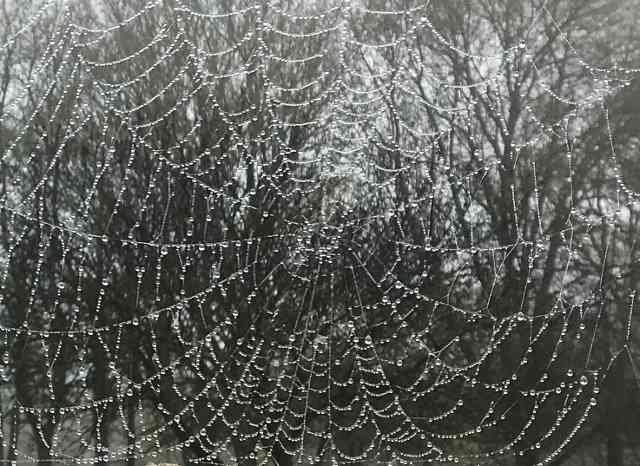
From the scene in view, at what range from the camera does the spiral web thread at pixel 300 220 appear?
32.9ft

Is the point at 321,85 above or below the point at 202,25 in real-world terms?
below

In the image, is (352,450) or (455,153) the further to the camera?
(352,450)

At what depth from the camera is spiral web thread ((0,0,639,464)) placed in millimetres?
10039

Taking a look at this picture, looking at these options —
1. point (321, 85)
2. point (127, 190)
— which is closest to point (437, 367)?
point (321, 85)

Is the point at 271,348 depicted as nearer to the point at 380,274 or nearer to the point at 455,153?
the point at 380,274

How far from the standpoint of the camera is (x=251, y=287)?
10.5 meters

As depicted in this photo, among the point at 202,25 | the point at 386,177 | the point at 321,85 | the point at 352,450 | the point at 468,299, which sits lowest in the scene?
the point at 352,450

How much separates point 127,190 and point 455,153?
4127 millimetres

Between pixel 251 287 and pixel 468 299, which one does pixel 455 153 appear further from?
pixel 251 287

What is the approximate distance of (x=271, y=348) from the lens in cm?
968

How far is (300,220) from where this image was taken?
32.0ft

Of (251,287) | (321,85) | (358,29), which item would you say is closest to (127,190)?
(251,287)

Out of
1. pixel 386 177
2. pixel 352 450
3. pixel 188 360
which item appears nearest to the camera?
pixel 386 177

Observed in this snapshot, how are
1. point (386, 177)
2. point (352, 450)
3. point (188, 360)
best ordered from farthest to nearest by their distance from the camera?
point (352, 450), point (188, 360), point (386, 177)
